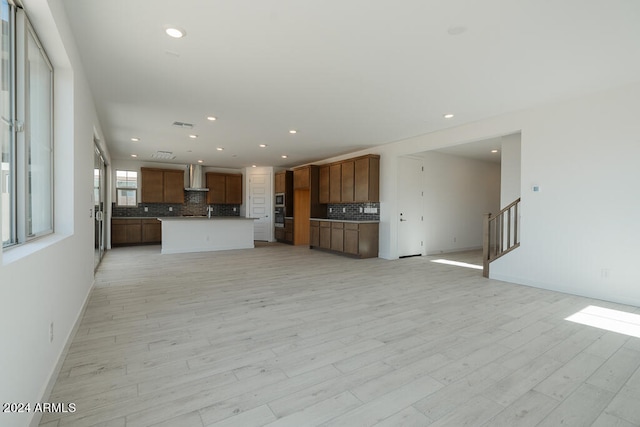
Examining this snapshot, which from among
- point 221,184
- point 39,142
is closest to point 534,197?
point 39,142

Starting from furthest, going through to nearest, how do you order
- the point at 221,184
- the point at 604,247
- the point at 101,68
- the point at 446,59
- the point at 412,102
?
the point at 221,184, the point at 412,102, the point at 604,247, the point at 101,68, the point at 446,59

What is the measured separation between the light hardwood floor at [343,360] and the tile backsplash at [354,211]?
3399mm

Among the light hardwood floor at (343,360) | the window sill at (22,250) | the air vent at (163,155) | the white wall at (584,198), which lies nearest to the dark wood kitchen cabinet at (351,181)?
the white wall at (584,198)

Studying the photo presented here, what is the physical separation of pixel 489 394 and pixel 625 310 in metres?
3.04

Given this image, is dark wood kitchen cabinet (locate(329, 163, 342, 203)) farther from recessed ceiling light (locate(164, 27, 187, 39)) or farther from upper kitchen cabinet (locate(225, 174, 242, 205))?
recessed ceiling light (locate(164, 27, 187, 39))

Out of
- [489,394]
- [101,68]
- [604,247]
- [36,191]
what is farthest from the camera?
[604,247]

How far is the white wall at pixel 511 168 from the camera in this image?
5.55m

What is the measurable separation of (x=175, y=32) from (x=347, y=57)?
1.64 metres

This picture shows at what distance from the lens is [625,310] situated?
3.55m

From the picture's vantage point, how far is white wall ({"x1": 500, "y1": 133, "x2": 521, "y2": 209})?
5.55 metres

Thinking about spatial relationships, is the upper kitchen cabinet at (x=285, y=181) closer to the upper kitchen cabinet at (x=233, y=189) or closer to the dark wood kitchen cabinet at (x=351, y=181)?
the dark wood kitchen cabinet at (x=351, y=181)

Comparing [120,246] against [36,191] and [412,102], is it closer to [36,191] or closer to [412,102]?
[36,191]

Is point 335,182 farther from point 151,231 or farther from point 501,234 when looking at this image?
point 151,231

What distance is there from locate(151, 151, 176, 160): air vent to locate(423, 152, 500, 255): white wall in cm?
698
